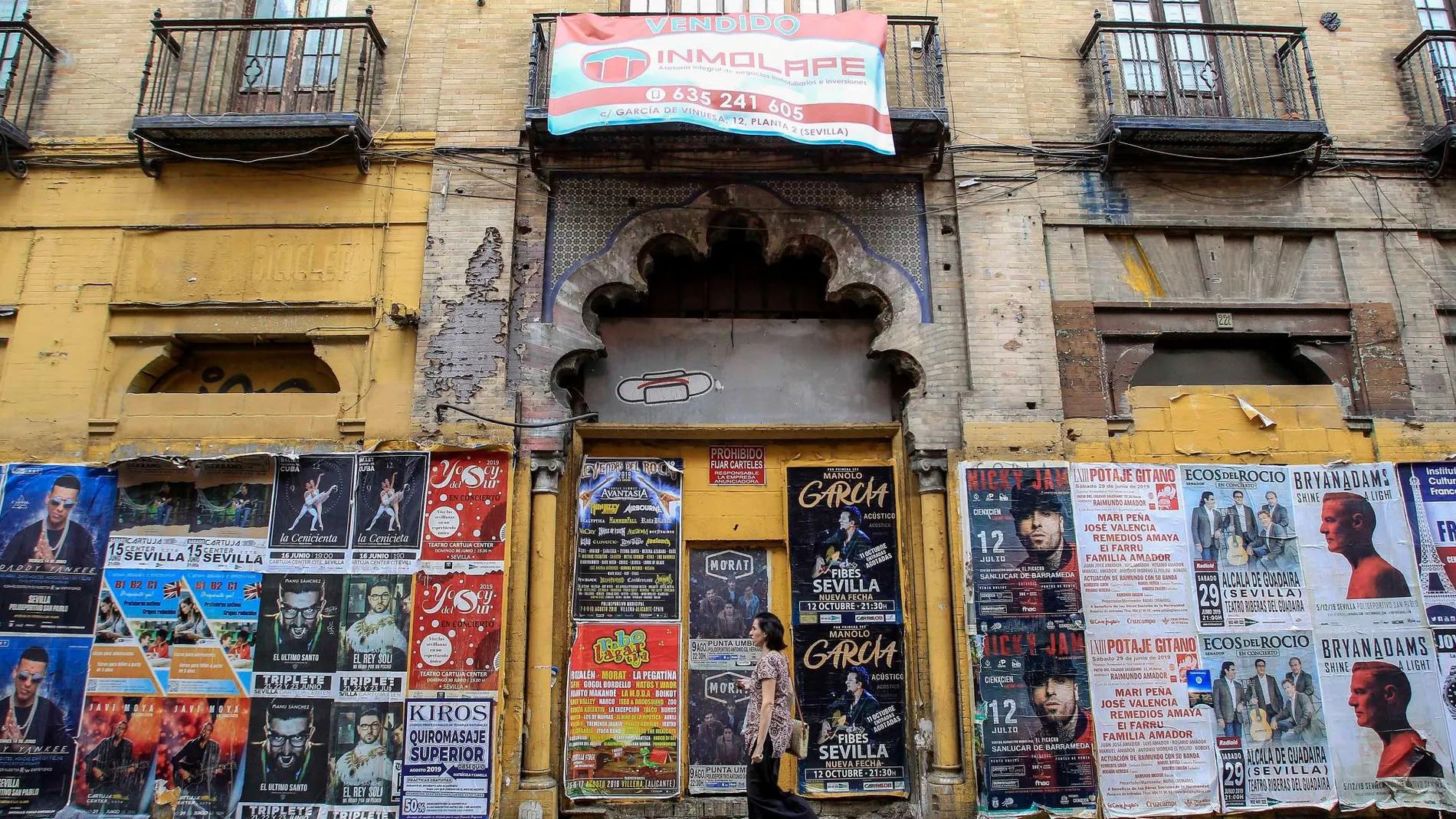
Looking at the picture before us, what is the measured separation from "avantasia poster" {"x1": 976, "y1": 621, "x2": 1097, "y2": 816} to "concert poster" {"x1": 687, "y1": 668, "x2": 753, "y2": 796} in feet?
6.54

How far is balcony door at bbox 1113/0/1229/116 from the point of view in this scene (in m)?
8.23

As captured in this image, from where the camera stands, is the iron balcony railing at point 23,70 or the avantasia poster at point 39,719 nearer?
the avantasia poster at point 39,719

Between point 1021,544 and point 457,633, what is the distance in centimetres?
464

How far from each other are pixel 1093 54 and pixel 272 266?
796cm

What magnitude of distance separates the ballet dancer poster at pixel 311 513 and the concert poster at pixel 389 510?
10 centimetres

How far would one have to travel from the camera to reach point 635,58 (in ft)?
23.7

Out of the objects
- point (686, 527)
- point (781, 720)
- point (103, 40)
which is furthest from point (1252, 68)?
point (103, 40)

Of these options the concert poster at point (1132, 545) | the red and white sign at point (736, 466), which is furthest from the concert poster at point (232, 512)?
the concert poster at point (1132, 545)

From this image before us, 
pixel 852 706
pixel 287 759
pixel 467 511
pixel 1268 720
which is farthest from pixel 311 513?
pixel 1268 720

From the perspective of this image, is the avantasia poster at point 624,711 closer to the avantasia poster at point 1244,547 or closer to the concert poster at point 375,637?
the concert poster at point 375,637

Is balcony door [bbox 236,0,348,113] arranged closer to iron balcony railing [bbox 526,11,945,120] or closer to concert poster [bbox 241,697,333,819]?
iron balcony railing [bbox 526,11,945,120]

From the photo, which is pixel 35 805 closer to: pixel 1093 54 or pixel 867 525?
pixel 867 525

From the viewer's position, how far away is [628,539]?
7.58 meters

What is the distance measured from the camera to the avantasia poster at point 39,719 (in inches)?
260
